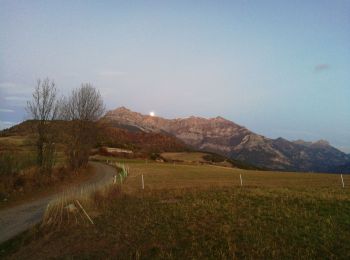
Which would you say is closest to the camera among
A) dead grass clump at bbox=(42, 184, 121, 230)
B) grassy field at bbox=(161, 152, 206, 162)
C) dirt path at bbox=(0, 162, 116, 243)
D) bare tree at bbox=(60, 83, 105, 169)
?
dead grass clump at bbox=(42, 184, 121, 230)

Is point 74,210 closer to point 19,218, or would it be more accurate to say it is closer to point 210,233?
point 19,218

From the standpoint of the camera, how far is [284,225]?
13406 mm

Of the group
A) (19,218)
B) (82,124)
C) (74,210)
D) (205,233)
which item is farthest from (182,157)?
(205,233)

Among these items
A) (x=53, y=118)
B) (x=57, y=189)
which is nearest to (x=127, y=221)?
(x=57, y=189)

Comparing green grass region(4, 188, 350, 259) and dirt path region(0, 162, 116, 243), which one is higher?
green grass region(4, 188, 350, 259)

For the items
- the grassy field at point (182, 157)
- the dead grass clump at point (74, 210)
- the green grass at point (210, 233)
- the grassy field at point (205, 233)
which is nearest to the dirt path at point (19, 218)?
the dead grass clump at point (74, 210)

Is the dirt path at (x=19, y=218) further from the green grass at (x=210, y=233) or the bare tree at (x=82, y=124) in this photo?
the bare tree at (x=82, y=124)

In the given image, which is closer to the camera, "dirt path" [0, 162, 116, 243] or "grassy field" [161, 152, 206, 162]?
"dirt path" [0, 162, 116, 243]

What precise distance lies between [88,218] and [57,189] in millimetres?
19031

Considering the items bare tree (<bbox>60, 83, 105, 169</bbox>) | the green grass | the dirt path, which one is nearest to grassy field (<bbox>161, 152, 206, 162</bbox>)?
bare tree (<bbox>60, 83, 105, 169</bbox>)

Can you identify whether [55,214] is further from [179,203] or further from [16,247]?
[179,203]

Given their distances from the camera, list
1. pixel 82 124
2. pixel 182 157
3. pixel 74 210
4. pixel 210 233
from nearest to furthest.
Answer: pixel 210 233 → pixel 74 210 → pixel 82 124 → pixel 182 157

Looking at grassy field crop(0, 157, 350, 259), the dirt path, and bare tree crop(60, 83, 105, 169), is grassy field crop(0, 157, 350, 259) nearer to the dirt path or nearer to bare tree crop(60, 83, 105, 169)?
the dirt path

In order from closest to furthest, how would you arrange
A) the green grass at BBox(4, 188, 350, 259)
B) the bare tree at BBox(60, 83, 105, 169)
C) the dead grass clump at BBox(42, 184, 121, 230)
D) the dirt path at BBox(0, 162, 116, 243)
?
the green grass at BBox(4, 188, 350, 259)
the dead grass clump at BBox(42, 184, 121, 230)
the dirt path at BBox(0, 162, 116, 243)
the bare tree at BBox(60, 83, 105, 169)
